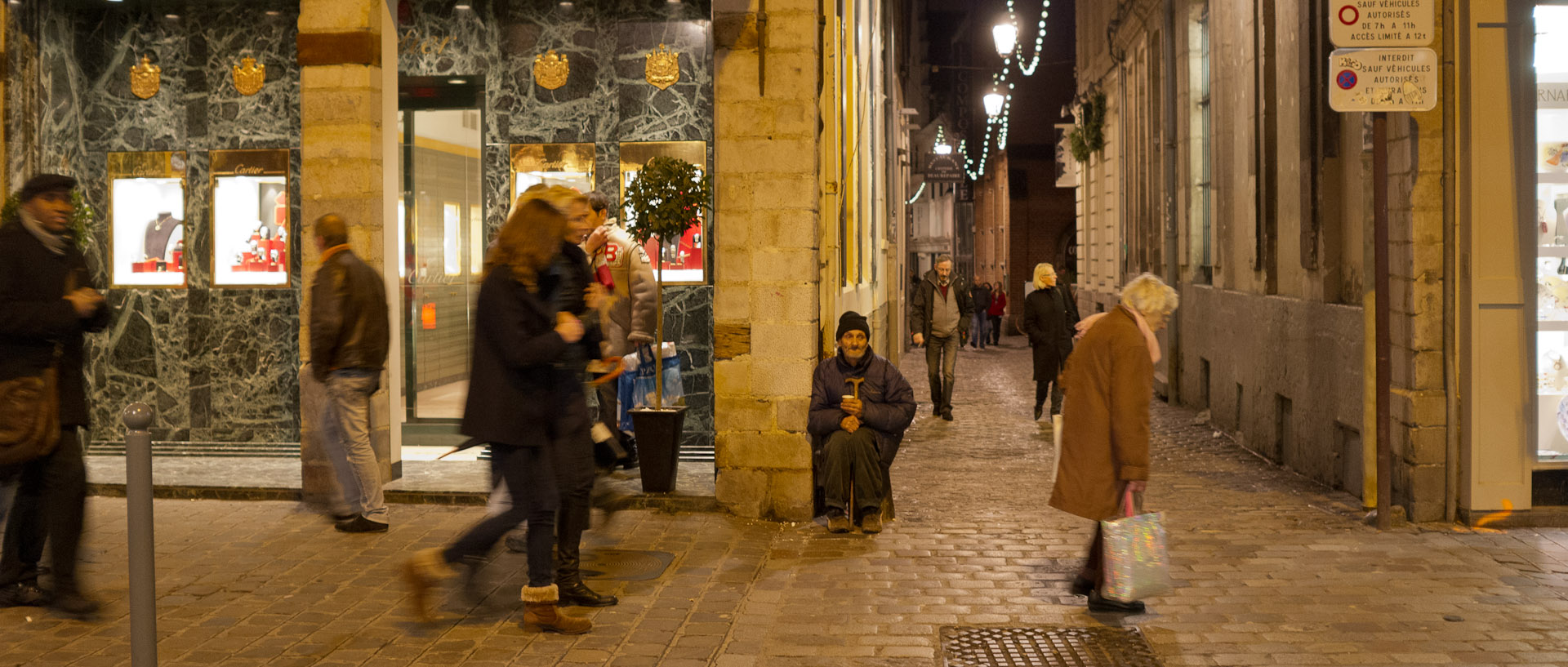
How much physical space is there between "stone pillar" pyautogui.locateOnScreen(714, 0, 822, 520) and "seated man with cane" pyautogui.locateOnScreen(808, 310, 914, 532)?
0.89ft

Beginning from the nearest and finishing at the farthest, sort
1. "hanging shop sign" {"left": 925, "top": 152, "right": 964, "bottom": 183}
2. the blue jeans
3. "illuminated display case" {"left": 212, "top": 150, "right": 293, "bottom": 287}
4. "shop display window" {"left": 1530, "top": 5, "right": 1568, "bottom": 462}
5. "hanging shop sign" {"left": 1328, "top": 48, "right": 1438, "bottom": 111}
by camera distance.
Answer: the blue jeans
"hanging shop sign" {"left": 1328, "top": 48, "right": 1438, "bottom": 111}
"shop display window" {"left": 1530, "top": 5, "right": 1568, "bottom": 462}
"illuminated display case" {"left": 212, "top": 150, "right": 293, "bottom": 287}
"hanging shop sign" {"left": 925, "top": 152, "right": 964, "bottom": 183}

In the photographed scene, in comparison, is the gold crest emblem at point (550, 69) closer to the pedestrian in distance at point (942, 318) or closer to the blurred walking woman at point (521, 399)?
the blurred walking woman at point (521, 399)

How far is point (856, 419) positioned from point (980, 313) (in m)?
24.1

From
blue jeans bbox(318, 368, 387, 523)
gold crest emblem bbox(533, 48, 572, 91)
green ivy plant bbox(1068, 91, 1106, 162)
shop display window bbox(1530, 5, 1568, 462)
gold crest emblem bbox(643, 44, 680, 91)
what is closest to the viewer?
blue jeans bbox(318, 368, 387, 523)

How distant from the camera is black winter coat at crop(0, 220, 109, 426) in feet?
20.1

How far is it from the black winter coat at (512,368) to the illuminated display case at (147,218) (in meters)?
6.61

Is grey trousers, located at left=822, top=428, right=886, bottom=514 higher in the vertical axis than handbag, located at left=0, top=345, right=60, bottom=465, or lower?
lower

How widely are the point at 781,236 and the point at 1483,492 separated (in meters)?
4.29

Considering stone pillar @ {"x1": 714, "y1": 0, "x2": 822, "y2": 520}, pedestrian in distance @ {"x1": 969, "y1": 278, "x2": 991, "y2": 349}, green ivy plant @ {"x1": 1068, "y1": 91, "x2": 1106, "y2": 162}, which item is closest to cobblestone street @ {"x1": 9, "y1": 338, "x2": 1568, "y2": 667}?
stone pillar @ {"x1": 714, "y1": 0, "x2": 822, "y2": 520}

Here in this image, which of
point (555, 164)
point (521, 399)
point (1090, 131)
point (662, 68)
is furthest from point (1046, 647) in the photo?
point (1090, 131)

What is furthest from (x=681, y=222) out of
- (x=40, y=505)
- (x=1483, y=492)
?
(x=1483, y=492)

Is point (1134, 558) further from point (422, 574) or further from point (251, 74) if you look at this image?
point (251, 74)

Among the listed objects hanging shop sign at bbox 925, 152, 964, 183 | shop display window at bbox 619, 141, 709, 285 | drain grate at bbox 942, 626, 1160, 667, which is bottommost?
drain grate at bbox 942, 626, 1160, 667

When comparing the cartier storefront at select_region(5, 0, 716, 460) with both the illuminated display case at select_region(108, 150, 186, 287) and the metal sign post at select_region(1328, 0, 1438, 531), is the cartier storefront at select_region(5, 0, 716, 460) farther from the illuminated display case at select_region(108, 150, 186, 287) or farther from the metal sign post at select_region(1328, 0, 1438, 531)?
the metal sign post at select_region(1328, 0, 1438, 531)
